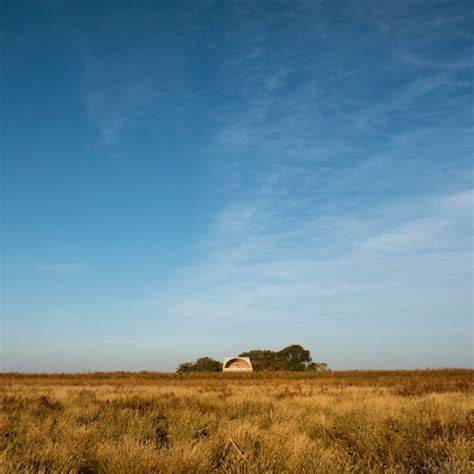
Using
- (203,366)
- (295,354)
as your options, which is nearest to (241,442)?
(203,366)

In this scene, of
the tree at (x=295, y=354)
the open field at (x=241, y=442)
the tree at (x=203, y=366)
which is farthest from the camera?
the tree at (x=295, y=354)

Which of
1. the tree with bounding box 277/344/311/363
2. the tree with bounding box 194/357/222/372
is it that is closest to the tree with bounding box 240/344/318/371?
the tree with bounding box 277/344/311/363

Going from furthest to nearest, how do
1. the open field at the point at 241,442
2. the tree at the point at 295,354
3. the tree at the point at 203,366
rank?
the tree at the point at 295,354, the tree at the point at 203,366, the open field at the point at 241,442

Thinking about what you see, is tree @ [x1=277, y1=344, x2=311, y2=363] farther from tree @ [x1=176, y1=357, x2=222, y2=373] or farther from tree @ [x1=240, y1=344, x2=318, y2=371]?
tree @ [x1=176, y1=357, x2=222, y2=373]

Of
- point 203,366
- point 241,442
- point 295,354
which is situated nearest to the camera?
point 241,442

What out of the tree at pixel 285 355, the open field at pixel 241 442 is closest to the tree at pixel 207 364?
the tree at pixel 285 355

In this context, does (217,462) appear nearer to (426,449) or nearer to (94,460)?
(94,460)

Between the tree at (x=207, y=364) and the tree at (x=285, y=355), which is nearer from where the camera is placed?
the tree at (x=207, y=364)

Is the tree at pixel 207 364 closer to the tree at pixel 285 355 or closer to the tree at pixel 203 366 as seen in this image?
the tree at pixel 203 366

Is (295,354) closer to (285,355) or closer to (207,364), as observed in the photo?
(285,355)

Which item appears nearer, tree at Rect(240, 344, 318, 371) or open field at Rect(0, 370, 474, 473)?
open field at Rect(0, 370, 474, 473)

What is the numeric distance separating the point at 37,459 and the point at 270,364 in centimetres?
7130

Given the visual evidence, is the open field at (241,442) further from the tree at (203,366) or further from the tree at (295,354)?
the tree at (295,354)

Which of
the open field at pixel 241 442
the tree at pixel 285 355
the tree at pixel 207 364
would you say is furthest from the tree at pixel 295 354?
the open field at pixel 241 442
